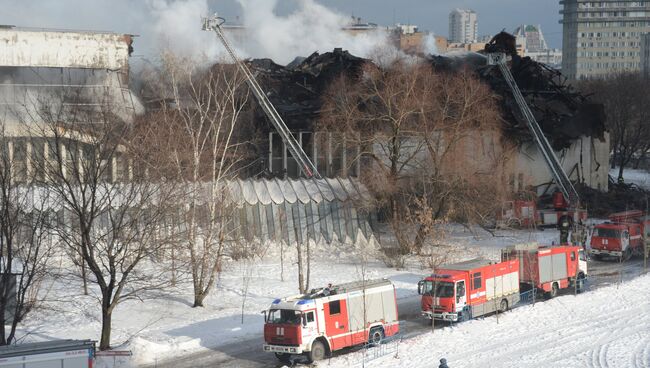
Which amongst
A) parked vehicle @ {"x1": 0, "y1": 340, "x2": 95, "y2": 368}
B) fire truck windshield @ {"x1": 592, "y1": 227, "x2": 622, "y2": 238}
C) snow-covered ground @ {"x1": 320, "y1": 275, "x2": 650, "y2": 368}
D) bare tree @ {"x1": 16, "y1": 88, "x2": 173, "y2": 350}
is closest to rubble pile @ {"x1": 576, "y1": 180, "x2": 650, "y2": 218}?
fire truck windshield @ {"x1": 592, "y1": 227, "x2": 622, "y2": 238}

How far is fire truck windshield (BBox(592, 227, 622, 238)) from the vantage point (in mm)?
41353

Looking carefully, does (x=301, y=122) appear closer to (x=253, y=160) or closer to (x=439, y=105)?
(x=253, y=160)

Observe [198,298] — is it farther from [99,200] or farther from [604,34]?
[604,34]

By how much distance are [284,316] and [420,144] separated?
2189 cm

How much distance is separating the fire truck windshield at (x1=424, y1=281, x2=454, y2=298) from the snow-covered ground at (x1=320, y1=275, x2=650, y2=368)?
3.98 feet

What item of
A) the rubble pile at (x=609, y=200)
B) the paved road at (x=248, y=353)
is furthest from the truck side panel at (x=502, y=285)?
the rubble pile at (x=609, y=200)

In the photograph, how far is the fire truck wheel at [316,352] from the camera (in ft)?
75.1

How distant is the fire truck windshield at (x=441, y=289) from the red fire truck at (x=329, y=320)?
2746 mm

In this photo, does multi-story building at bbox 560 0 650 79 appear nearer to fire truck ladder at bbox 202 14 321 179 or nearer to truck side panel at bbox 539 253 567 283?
fire truck ladder at bbox 202 14 321 179

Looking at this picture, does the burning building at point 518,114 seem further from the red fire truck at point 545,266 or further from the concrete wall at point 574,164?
the red fire truck at point 545,266

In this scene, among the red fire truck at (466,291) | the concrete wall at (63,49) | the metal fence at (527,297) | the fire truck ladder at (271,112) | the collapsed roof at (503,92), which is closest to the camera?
the red fire truck at (466,291)

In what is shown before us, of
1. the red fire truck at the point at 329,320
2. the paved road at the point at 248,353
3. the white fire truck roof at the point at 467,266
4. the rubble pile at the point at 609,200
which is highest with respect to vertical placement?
the rubble pile at the point at 609,200

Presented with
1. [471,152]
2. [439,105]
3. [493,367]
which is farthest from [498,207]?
[493,367]

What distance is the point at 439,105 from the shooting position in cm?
4312
